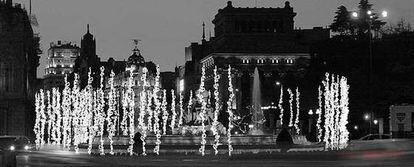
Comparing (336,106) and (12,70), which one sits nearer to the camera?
(12,70)

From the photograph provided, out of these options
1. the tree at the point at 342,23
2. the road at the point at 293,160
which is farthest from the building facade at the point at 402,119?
the tree at the point at 342,23

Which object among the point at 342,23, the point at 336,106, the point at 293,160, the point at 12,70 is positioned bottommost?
the point at 293,160

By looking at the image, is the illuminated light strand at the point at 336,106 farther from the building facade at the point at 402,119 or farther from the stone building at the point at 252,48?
the stone building at the point at 252,48

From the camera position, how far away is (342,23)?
389 feet

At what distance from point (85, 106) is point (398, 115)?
7977cm

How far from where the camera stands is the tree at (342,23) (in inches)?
4643

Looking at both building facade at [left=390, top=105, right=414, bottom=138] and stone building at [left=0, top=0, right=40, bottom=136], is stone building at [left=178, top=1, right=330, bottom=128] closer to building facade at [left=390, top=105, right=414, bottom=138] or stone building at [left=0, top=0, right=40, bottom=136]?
stone building at [left=0, top=0, right=40, bottom=136]

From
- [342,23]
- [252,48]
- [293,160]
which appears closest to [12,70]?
[342,23]

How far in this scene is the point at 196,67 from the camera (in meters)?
189

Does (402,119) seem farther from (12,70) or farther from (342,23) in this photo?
(342,23)

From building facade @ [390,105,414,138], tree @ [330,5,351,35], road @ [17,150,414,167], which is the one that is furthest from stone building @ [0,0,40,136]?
road @ [17,150,414,167]

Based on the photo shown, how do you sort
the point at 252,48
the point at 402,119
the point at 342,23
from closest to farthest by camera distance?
the point at 402,119, the point at 342,23, the point at 252,48

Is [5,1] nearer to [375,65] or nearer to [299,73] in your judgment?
[375,65]

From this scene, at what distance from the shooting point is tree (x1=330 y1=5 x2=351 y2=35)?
11794 centimetres
